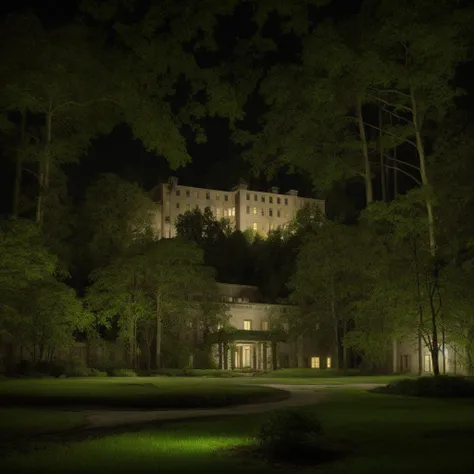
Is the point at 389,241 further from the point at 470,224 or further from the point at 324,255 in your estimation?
the point at 324,255

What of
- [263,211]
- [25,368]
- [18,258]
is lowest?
[25,368]

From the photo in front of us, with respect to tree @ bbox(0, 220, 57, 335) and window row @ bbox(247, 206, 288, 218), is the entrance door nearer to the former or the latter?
tree @ bbox(0, 220, 57, 335)

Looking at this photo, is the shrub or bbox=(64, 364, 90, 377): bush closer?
the shrub

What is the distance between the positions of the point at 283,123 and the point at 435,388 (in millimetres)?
15100

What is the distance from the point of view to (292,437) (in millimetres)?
9305

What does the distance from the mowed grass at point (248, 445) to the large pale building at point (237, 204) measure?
11078cm

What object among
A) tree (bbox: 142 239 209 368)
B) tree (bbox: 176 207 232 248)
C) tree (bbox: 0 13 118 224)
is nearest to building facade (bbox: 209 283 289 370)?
tree (bbox: 142 239 209 368)

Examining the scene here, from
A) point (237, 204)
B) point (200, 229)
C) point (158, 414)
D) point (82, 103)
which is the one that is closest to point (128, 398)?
point (158, 414)

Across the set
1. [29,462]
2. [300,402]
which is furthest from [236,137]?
[29,462]

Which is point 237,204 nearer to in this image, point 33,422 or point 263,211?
point 263,211

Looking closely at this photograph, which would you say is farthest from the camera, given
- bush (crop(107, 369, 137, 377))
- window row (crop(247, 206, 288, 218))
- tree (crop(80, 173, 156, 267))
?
window row (crop(247, 206, 288, 218))

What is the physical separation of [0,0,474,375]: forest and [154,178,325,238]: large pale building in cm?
7647

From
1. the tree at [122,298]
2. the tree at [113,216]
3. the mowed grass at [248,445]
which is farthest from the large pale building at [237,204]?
the mowed grass at [248,445]

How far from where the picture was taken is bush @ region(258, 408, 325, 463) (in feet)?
29.9
